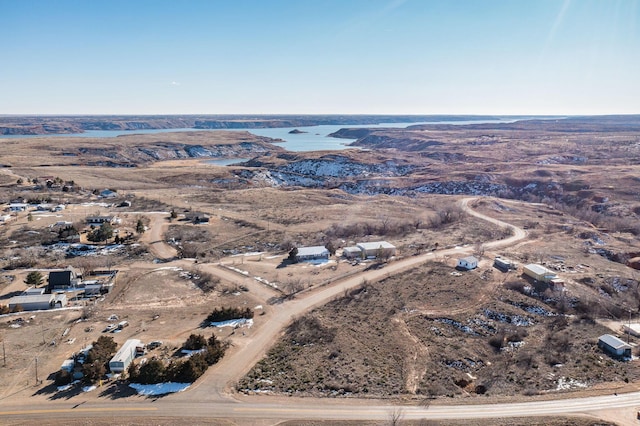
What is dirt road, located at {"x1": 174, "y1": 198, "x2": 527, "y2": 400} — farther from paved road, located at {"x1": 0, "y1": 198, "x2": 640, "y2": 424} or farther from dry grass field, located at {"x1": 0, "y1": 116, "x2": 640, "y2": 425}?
dry grass field, located at {"x1": 0, "y1": 116, "x2": 640, "y2": 425}

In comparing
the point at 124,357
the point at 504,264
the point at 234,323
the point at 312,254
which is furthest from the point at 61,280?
the point at 504,264

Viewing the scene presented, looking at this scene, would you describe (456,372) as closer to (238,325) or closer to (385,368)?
(385,368)

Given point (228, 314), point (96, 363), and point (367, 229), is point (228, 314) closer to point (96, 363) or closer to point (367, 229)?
point (96, 363)

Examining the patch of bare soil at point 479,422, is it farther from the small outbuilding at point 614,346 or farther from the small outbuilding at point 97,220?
the small outbuilding at point 97,220

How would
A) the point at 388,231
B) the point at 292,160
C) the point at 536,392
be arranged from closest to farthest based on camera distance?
the point at 536,392
the point at 388,231
the point at 292,160

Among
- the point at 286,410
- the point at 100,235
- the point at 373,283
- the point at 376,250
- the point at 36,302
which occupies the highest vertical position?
the point at 100,235

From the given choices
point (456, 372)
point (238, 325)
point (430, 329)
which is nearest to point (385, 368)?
point (456, 372)
